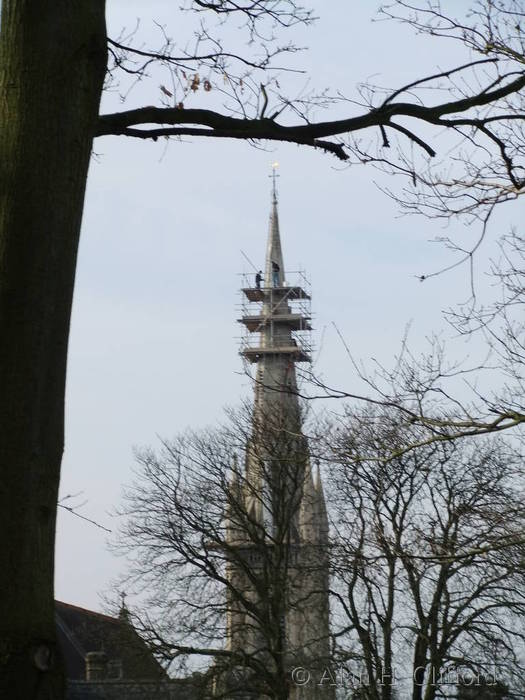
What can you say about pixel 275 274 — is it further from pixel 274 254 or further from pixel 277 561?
pixel 277 561

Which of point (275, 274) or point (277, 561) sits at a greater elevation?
point (275, 274)

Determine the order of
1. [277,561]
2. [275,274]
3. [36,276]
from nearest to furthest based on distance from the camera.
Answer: [36,276]
[277,561]
[275,274]

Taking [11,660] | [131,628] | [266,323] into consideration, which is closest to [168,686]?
[131,628]

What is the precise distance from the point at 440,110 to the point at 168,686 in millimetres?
24394

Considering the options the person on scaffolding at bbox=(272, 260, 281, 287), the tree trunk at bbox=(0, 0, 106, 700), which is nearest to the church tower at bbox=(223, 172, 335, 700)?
the tree trunk at bbox=(0, 0, 106, 700)

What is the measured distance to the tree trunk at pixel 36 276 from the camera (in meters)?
3.92

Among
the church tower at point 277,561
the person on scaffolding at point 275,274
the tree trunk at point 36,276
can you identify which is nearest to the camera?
the tree trunk at point 36,276

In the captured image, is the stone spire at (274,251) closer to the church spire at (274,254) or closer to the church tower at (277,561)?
the church spire at (274,254)

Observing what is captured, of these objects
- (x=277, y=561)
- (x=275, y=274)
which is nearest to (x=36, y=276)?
(x=277, y=561)

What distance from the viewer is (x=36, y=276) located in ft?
13.8

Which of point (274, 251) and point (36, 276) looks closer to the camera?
point (36, 276)

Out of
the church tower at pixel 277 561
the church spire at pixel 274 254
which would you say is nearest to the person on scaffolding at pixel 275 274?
the church spire at pixel 274 254

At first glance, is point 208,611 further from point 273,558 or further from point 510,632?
point 510,632

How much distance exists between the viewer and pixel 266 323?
2886 inches
